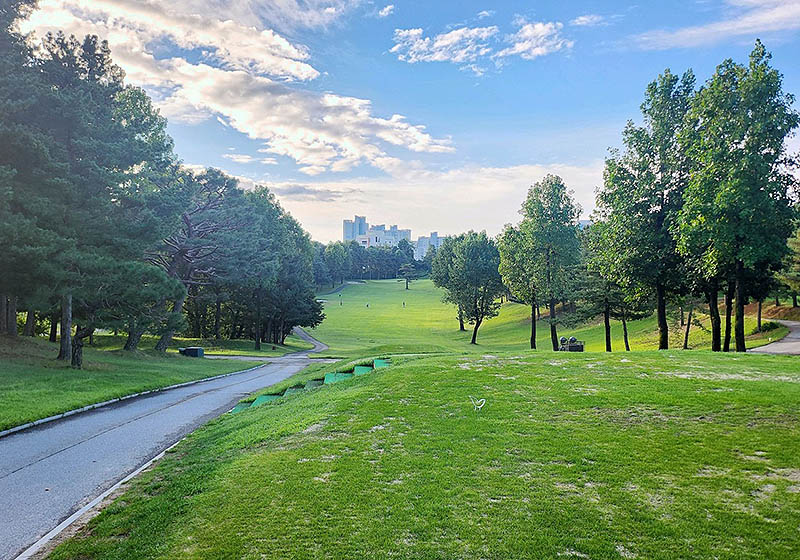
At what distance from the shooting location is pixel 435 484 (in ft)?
22.5

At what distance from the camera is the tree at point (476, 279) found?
56.9m

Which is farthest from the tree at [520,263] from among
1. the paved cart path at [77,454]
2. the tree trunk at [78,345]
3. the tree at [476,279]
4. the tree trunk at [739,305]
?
the tree trunk at [78,345]

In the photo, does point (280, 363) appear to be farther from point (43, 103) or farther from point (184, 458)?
point (184, 458)

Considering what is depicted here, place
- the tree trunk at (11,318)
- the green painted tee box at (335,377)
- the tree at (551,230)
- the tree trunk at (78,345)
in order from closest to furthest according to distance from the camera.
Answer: the green painted tee box at (335,377) < the tree trunk at (78,345) < the tree trunk at (11,318) < the tree at (551,230)

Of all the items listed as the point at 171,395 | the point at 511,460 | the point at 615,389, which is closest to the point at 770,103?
the point at 615,389

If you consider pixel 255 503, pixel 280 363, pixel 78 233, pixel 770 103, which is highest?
pixel 770 103

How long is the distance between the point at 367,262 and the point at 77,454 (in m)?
141

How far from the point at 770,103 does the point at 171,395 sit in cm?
2781

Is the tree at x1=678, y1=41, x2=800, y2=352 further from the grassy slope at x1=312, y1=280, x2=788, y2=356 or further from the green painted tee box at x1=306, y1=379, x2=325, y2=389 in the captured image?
the grassy slope at x1=312, y1=280, x2=788, y2=356

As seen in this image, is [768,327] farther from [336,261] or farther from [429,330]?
[336,261]

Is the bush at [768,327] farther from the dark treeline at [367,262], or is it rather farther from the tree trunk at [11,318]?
the dark treeline at [367,262]

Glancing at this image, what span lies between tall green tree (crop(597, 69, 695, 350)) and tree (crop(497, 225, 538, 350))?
11558mm

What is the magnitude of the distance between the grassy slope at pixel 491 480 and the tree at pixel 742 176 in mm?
9135

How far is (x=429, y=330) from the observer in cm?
6981
